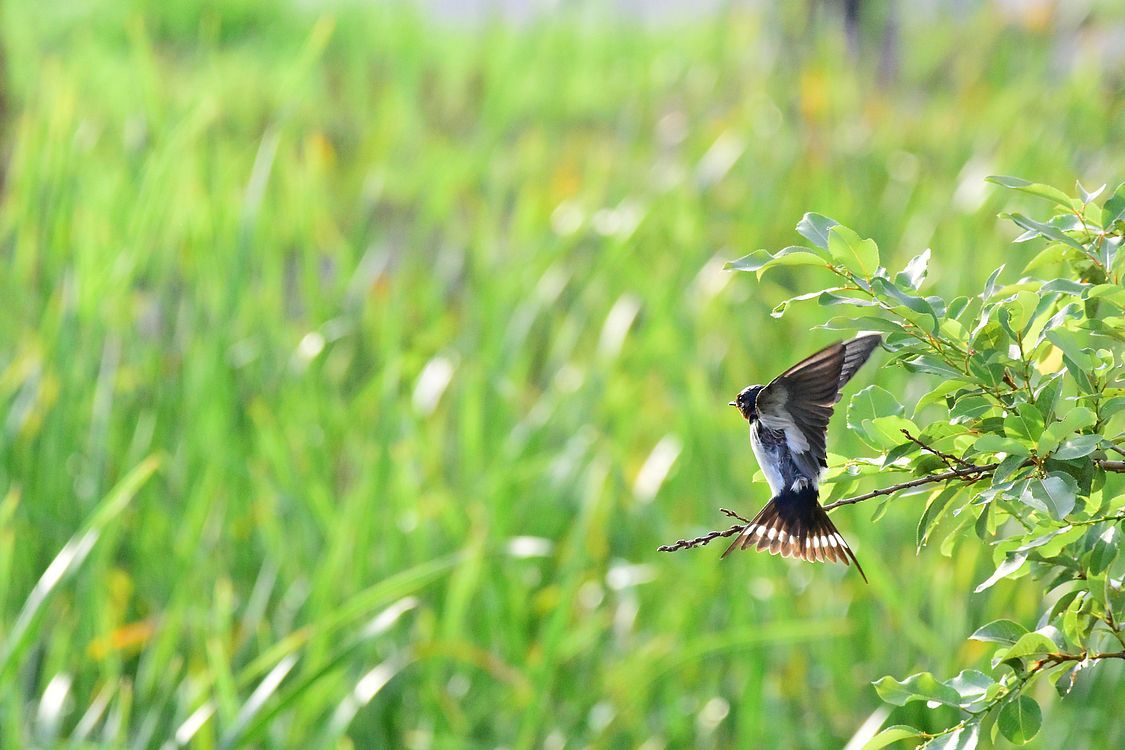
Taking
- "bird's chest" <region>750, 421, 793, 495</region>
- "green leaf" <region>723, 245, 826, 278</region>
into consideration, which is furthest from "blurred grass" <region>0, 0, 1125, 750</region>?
"green leaf" <region>723, 245, 826, 278</region>

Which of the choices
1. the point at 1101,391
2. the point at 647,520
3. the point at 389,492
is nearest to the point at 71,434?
the point at 389,492

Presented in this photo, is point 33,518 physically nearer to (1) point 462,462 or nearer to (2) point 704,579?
(1) point 462,462

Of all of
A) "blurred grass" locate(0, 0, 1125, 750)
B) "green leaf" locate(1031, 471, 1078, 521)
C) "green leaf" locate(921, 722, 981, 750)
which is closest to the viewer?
"green leaf" locate(1031, 471, 1078, 521)

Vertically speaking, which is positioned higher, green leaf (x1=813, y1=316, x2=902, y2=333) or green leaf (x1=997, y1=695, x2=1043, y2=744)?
green leaf (x1=813, y1=316, x2=902, y2=333)

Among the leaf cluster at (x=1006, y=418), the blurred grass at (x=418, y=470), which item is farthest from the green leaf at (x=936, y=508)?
the blurred grass at (x=418, y=470)

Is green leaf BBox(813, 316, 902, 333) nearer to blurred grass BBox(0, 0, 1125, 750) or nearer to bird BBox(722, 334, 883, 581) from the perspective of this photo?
bird BBox(722, 334, 883, 581)
